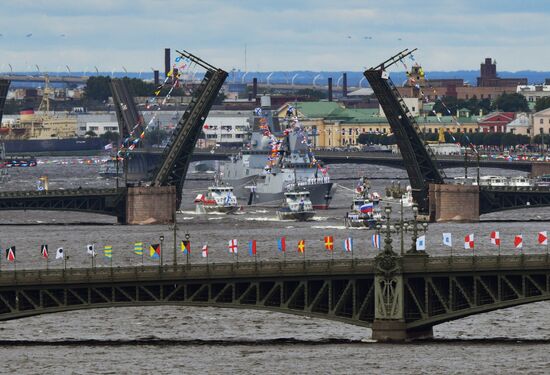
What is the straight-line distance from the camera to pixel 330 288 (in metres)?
76.1

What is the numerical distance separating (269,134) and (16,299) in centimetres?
10225

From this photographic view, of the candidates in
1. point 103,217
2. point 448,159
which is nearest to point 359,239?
point 103,217

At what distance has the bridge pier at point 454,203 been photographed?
139 metres

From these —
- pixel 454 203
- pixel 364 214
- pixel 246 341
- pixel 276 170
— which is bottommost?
pixel 246 341

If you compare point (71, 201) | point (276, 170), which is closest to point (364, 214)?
point (71, 201)

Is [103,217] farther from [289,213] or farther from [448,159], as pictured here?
[448,159]

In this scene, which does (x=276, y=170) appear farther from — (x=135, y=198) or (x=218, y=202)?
(x=135, y=198)

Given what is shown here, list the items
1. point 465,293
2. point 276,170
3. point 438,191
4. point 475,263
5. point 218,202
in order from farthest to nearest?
point 276,170
point 218,202
point 438,191
point 475,263
point 465,293

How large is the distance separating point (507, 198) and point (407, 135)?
43.7 feet

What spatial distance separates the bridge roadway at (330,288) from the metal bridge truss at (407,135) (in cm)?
5170

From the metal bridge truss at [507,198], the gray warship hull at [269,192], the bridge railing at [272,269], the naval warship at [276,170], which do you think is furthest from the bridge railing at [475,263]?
the gray warship hull at [269,192]

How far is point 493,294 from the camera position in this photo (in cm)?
7575

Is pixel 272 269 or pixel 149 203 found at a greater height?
pixel 149 203

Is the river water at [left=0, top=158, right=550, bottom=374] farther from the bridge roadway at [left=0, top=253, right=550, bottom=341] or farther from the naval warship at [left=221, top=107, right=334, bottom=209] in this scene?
the naval warship at [left=221, top=107, right=334, bottom=209]
